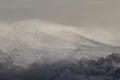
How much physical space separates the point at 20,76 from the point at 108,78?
142 feet

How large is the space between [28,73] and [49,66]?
986 cm

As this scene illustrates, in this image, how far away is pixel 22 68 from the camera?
200 m

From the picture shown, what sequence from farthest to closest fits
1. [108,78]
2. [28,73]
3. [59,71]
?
[28,73] < [59,71] < [108,78]

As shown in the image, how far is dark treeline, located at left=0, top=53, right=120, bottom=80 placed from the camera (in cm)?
17012

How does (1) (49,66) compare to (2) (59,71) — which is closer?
(2) (59,71)

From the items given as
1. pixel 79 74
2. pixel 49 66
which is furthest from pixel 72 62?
pixel 79 74

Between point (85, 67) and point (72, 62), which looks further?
point (72, 62)

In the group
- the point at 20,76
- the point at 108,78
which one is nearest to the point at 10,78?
the point at 20,76

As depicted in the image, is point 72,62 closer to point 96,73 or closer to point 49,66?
point 49,66

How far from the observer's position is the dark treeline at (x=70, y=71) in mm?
170125

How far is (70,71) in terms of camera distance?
177m

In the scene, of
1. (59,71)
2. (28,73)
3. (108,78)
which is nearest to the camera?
(108,78)

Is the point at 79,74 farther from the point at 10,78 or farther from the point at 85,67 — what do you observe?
the point at 10,78

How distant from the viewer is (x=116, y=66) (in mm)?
182000
